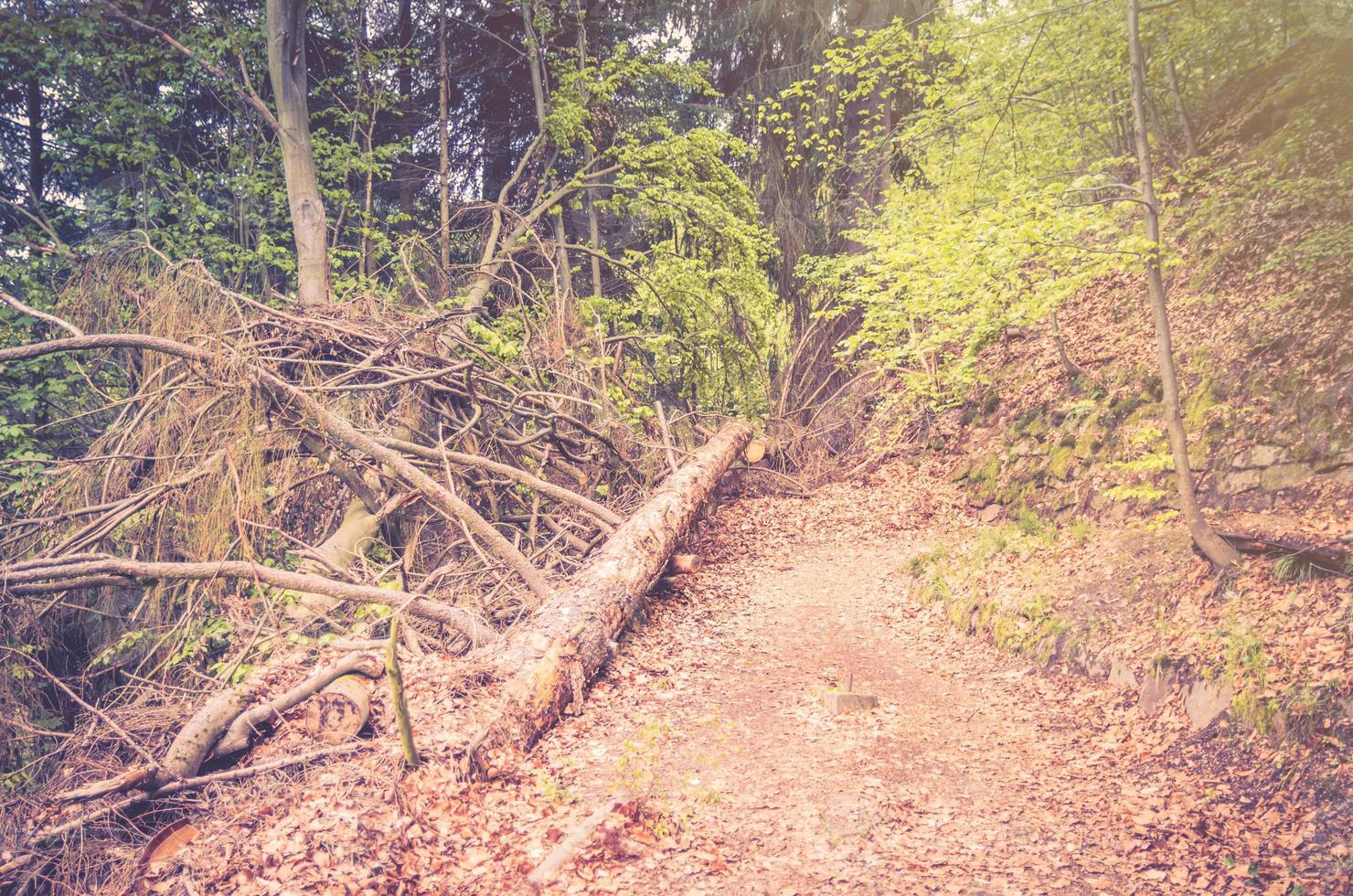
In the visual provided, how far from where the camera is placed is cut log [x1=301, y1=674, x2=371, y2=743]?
392 centimetres

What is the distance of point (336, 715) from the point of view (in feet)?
13.0

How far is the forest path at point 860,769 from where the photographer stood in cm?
326

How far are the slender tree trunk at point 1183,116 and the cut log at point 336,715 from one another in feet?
35.0

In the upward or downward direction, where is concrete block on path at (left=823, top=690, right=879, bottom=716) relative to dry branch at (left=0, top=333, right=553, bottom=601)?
downward

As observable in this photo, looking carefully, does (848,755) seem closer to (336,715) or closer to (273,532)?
(336,715)

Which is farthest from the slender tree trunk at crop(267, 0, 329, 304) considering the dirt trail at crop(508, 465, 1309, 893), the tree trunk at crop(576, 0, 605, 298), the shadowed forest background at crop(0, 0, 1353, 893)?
the dirt trail at crop(508, 465, 1309, 893)

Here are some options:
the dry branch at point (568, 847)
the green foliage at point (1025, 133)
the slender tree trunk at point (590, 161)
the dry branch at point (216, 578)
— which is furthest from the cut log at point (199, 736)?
the slender tree trunk at point (590, 161)

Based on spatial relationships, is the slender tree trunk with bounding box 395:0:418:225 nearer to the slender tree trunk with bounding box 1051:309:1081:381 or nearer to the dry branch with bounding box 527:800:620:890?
the slender tree trunk with bounding box 1051:309:1081:381

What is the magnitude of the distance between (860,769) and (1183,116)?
9592 millimetres

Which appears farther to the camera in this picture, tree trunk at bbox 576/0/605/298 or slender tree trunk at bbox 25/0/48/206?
tree trunk at bbox 576/0/605/298

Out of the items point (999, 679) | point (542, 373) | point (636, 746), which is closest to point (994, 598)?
point (999, 679)

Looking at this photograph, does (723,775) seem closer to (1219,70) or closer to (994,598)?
(994,598)

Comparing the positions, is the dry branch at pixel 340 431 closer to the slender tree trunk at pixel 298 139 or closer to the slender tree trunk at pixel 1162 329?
the slender tree trunk at pixel 298 139

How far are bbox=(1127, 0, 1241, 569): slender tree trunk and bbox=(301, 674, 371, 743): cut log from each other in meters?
5.94
